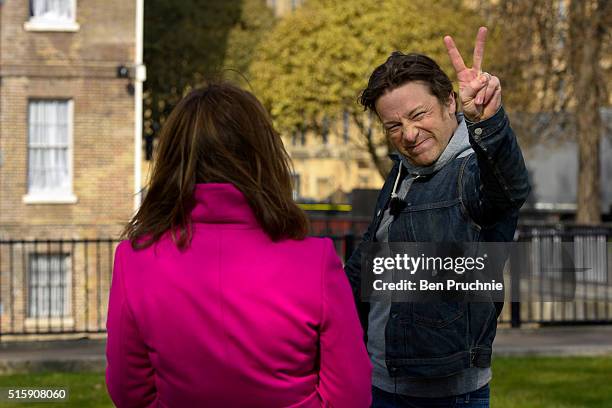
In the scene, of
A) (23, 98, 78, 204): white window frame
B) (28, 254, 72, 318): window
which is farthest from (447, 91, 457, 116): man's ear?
(23, 98, 78, 204): white window frame

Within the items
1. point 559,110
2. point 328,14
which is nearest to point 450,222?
point 559,110

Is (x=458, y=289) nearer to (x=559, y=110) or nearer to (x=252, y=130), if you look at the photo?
(x=252, y=130)

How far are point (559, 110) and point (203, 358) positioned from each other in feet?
83.5

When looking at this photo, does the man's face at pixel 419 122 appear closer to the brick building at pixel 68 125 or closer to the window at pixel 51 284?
the window at pixel 51 284

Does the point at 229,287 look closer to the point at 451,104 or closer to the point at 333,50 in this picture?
the point at 451,104

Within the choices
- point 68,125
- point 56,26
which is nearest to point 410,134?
point 68,125

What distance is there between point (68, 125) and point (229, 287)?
22867 millimetres

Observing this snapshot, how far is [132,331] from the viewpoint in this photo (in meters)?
2.89

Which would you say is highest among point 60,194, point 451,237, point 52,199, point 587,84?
point 587,84

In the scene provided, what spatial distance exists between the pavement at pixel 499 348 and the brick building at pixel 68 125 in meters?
11.3

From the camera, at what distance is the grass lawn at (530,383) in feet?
31.3

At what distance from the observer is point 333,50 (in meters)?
36.9

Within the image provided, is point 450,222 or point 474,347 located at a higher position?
point 450,222

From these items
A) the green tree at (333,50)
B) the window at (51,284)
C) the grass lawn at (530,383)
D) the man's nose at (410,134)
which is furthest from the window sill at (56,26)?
the man's nose at (410,134)
